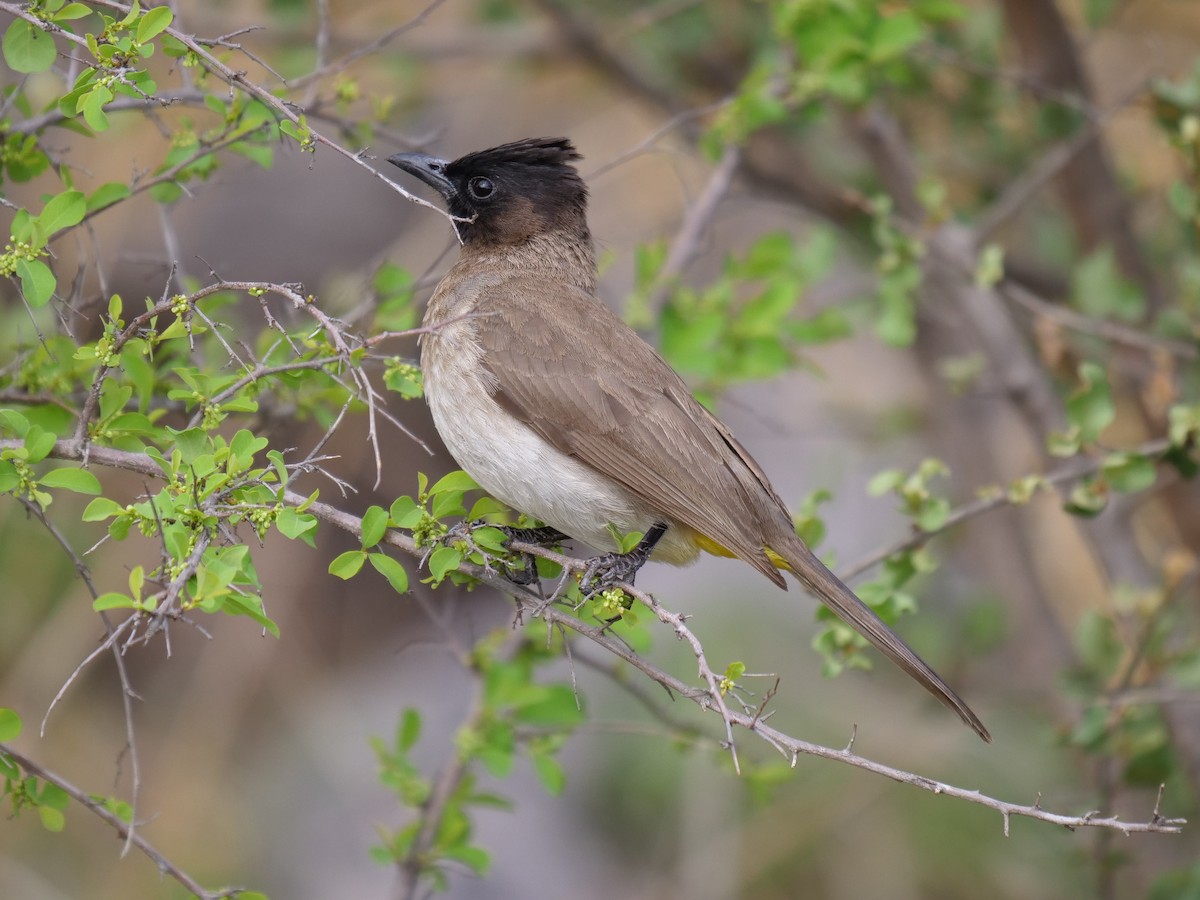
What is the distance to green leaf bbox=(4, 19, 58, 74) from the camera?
2295 millimetres

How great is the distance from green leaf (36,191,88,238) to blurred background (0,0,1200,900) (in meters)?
1.31

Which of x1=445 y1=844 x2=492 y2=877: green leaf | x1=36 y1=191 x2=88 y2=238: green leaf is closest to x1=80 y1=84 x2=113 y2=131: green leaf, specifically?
x1=36 y1=191 x2=88 y2=238: green leaf

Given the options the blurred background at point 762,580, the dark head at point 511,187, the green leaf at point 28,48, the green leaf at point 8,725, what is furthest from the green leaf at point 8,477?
the dark head at point 511,187

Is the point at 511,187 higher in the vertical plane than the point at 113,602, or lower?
higher

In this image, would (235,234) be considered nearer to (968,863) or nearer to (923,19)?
(923,19)

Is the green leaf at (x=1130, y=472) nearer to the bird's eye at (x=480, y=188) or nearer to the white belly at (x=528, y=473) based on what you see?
the white belly at (x=528, y=473)

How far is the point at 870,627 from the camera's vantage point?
280cm

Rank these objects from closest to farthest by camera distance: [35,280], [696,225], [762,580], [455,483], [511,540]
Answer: [35,280] → [455,483] → [511,540] → [696,225] → [762,580]

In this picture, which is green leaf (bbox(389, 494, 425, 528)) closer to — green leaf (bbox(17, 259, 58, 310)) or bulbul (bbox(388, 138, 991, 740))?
bulbul (bbox(388, 138, 991, 740))

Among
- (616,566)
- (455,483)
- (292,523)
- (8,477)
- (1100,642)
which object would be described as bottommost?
(8,477)

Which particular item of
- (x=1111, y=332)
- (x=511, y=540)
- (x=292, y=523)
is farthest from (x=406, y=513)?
A: (x=1111, y=332)

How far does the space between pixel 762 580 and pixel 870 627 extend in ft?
12.0

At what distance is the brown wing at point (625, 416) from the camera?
3043 mm

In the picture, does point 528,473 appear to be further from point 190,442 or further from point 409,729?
point 190,442
